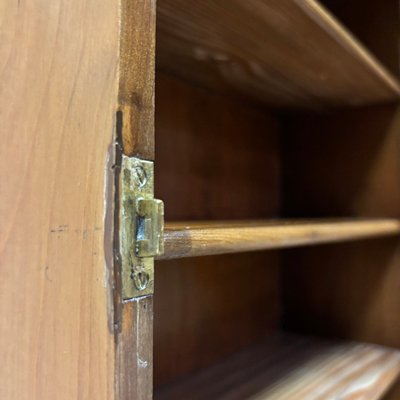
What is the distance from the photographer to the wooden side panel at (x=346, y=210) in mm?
1068

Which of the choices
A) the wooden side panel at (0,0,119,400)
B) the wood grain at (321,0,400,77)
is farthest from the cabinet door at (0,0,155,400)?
the wood grain at (321,0,400,77)

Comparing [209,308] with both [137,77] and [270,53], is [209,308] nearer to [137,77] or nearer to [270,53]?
[270,53]

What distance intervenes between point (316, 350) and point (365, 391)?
0.22 m

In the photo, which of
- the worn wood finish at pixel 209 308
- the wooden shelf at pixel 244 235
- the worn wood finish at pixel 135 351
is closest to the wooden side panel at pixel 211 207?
the worn wood finish at pixel 209 308

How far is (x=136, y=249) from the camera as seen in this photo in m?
0.36

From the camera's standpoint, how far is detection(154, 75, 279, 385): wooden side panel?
2.85 feet

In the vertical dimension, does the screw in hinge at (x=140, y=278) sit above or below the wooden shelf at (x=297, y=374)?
above

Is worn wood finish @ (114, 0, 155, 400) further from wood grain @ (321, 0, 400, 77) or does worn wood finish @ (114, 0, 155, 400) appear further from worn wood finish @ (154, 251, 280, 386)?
wood grain @ (321, 0, 400, 77)

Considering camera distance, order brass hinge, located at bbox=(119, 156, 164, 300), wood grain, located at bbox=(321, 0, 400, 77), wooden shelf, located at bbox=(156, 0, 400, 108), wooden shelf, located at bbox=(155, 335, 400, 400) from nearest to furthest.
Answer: brass hinge, located at bbox=(119, 156, 164, 300) → wooden shelf, located at bbox=(156, 0, 400, 108) → wooden shelf, located at bbox=(155, 335, 400, 400) → wood grain, located at bbox=(321, 0, 400, 77)

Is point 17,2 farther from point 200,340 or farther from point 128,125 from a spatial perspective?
point 200,340

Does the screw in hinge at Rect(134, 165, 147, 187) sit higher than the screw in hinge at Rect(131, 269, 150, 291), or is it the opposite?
the screw in hinge at Rect(134, 165, 147, 187)

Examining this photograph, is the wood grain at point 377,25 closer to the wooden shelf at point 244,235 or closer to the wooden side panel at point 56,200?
the wooden shelf at point 244,235

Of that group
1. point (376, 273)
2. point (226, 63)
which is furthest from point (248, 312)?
point (226, 63)

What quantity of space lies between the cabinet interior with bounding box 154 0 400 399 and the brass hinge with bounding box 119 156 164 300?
365 mm
